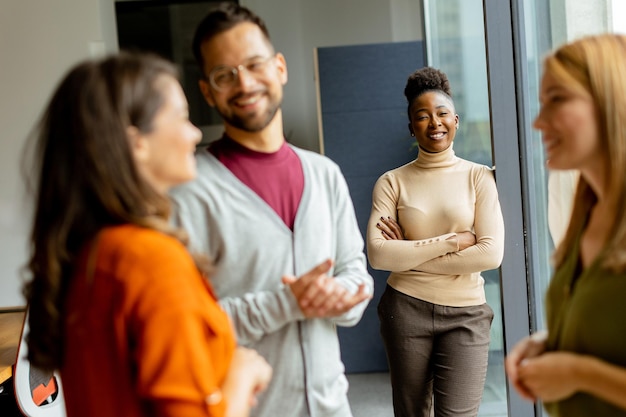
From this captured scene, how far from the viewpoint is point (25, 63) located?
4.46 m

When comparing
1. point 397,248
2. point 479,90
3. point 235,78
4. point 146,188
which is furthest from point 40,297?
point 479,90

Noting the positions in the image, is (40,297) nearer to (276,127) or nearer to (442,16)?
(276,127)

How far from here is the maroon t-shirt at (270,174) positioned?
1.46 m

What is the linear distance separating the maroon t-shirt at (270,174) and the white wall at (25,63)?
10.9 ft

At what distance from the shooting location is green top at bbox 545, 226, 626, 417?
4.03 ft

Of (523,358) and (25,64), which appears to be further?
(25,64)

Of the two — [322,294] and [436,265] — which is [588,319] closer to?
[322,294]

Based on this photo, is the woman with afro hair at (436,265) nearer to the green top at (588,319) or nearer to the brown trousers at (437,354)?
the brown trousers at (437,354)

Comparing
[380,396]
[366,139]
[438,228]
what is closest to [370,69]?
[366,139]

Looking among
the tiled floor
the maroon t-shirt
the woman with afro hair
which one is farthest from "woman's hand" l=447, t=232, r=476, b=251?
the tiled floor

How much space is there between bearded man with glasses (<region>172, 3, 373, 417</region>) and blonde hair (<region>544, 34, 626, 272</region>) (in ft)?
1.54

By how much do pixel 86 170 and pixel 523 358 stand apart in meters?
0.91

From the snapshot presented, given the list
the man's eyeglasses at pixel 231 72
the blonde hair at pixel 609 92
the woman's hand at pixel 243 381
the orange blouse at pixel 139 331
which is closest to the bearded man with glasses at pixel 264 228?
the man's eyeglasses at pixel 231 72

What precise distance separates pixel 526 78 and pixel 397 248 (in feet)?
2.96
